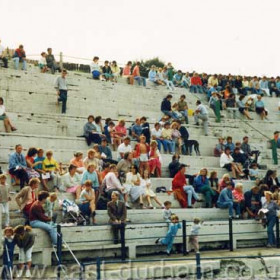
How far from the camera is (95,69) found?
109 feet

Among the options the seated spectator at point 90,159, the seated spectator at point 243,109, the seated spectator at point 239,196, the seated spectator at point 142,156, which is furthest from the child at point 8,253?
the seated spectator at point 243,109

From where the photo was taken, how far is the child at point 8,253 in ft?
48.6

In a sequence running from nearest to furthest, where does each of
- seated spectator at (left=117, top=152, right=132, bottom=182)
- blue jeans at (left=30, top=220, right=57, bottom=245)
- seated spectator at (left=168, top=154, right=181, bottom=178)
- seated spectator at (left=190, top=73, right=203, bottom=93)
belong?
blue jeans at (left=30, top=220, right=57, bottom=245) < seated spectator at (left=117, top=152, right=132, bottom=182) < seated spectator at (left=168, top=154, right=181, bottom=178) < seated spectator at (left=190, top=73, right=203, bottom=93)

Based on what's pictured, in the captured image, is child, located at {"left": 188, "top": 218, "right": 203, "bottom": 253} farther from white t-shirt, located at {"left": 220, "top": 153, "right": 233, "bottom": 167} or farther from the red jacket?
the red jacket

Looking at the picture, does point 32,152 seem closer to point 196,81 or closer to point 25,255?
point 25,255

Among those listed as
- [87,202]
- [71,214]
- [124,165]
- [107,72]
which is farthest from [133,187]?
[107,72]

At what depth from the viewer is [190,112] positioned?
3144cm

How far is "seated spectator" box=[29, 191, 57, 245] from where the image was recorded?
55.7 ft

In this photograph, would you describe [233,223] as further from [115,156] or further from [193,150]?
[193,150]

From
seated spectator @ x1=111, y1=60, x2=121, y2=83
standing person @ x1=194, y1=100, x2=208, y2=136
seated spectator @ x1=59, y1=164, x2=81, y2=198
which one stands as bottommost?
seated spectator @ x1=59, y1=164, x2=81, y2=198

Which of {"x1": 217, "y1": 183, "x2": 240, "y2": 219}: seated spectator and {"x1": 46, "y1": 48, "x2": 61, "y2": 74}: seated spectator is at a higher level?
{"x1": 46, "y1": 48, "x2": 61, "y2": 74}: seated spectator

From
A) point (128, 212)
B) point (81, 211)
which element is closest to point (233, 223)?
point (128, 212)

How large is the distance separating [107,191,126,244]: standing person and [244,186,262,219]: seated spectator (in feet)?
16.4

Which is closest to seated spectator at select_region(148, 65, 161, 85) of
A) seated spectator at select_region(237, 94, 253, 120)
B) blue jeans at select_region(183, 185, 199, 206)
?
seated spectator at select_region(237, 94, 253, 120)
